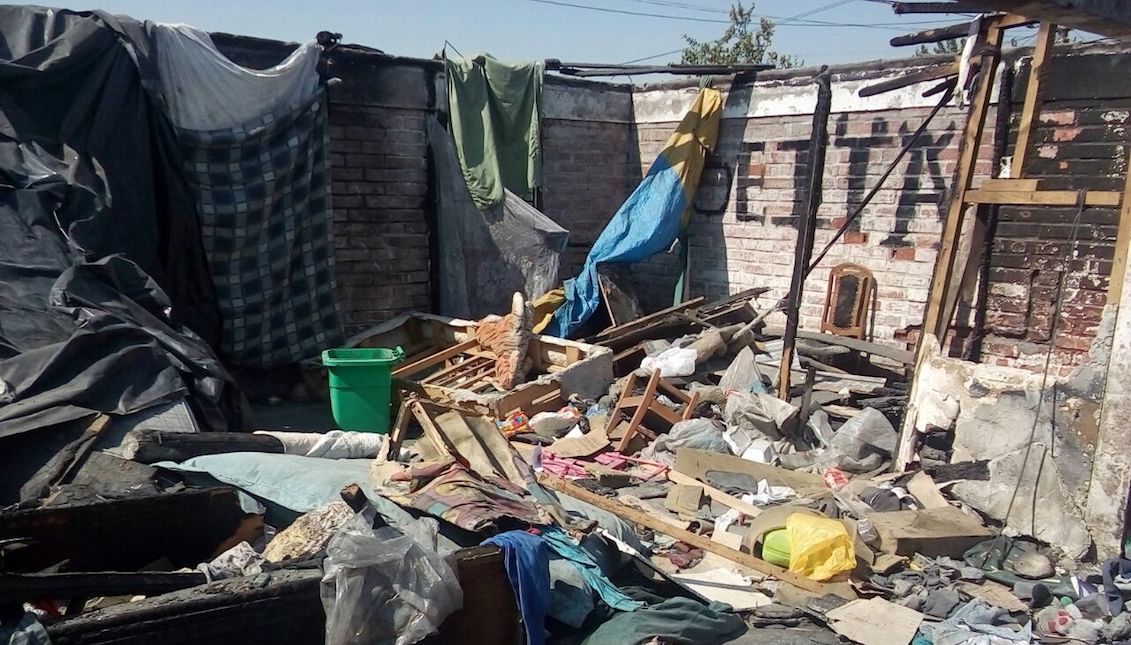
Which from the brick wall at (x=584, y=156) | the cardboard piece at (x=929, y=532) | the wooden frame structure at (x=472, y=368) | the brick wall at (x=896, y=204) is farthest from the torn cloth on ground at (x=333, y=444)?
the brick wall at (x=896, y=204)

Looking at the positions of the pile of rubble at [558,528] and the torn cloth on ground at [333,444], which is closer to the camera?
the pile of rubble at [558,528]

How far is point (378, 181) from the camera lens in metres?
8.20

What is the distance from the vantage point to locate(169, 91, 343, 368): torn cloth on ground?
22.6 feet

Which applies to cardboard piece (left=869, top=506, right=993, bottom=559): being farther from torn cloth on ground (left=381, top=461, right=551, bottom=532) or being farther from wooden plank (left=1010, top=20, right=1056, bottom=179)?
wooden plank (left=1010, top=20, right=1056, bottom=179)

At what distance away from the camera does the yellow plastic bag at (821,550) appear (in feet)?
14.9

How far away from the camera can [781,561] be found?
4.71 metres

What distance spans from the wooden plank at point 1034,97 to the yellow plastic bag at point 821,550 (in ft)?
9.18

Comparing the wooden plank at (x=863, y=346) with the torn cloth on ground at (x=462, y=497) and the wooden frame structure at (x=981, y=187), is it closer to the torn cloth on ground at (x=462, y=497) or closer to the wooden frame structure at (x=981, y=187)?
the wooden frame structure at (x=981, y=187)

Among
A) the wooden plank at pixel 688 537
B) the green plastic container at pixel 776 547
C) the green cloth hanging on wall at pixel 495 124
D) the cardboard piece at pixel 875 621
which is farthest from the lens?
the green cloth hanging on wall at pixel 495 124

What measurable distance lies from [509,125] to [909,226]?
3990 millimetres

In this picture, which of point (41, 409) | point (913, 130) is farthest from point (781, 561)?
point (913, 130)

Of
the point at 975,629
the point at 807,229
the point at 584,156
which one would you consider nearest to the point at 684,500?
the point at 975,629

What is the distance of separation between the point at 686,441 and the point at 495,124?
13.0ft

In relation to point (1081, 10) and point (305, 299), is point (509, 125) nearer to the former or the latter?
point (305, 299)
